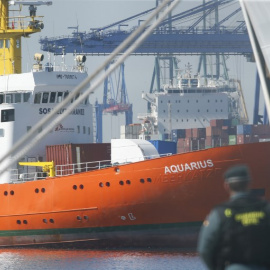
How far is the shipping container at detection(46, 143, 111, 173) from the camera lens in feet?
93.5

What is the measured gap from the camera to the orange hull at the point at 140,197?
26.6 meters

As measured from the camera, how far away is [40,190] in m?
27.9

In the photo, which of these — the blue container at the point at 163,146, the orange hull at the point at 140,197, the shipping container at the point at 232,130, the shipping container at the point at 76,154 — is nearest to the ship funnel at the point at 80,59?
the blue container at the point at 163,146

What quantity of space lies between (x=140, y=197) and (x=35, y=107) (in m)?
5.20

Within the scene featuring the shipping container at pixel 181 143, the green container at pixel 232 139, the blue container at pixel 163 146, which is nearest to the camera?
the blue container at pixel 163 146

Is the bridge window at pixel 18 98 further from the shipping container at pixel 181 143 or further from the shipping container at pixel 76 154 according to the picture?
the shipping container at pixel 181 143

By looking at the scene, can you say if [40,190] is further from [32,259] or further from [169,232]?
[169,232]

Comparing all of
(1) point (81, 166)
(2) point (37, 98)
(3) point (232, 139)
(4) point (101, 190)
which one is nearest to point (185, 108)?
(3) point (232, 139)

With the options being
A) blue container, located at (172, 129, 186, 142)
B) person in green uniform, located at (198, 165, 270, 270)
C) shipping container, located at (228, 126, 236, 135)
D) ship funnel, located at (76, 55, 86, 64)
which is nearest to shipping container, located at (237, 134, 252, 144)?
shipping container, located at (228, 126, 236, 135)

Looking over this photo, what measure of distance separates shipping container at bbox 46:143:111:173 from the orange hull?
44.3 inches

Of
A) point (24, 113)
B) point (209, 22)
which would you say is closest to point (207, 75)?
point (209, 22)

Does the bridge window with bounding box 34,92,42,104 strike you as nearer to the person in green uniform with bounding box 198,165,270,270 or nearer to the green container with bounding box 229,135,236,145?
the person in green uniform with bounding box 198,165,270,270

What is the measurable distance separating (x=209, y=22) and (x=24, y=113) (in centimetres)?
11319

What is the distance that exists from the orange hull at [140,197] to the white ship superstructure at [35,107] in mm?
1924
